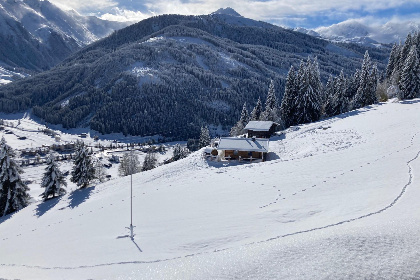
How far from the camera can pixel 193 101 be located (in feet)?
627

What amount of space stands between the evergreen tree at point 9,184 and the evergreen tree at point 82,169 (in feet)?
22.7

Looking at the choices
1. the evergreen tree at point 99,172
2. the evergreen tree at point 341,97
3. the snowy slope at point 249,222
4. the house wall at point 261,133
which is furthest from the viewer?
the evergreen tree at point 341,97

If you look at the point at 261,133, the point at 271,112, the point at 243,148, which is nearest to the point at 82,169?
the point at 243,148

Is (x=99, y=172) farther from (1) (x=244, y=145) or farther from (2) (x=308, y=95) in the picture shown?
(2) (x=308, y=95)

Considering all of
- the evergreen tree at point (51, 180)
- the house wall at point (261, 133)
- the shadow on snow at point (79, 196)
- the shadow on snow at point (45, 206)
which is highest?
the house wall at point (261, 133)

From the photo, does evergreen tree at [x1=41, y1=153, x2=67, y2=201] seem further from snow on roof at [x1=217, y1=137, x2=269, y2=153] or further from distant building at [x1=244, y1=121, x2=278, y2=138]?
distant building at [x1=244, y1=121, x2=278, y2=138]

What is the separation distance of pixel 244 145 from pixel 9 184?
1285 inches

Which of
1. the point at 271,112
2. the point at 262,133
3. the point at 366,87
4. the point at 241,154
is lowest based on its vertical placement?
the point at 241,154

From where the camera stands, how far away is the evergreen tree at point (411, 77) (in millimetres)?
52906

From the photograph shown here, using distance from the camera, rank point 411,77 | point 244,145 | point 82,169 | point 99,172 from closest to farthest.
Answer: point 244,145 → point 82,169 → point 411,77 → point 99,172

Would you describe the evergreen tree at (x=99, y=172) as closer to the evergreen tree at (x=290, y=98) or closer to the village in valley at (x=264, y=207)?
the village in valley at (x=264, y=207)

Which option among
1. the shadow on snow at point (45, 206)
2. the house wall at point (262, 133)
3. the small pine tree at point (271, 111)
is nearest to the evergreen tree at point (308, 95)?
the small pine tree at point (271, 111)

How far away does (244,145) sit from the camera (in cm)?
4106

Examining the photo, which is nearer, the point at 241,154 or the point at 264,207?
the point at 264,207
